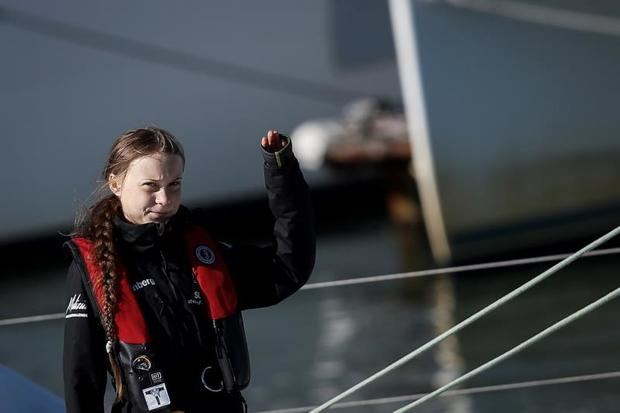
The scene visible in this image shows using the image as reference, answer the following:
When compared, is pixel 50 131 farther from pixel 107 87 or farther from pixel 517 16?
pixel 517 16

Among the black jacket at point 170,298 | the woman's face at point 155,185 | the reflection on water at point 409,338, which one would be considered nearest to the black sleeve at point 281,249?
the black jacket at point 170,298

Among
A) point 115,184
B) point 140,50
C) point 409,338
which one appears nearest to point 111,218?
point 115,184

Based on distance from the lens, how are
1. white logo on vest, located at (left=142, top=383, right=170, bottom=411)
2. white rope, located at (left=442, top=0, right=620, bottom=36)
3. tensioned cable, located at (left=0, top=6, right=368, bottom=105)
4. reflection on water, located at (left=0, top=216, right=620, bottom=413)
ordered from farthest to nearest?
tensioned cable, located at (left=0, top=6, right=368, bottom=105)
white rope, located at (left=442, top=0, right=620, bottom=36)
reflection on water, located at (left=0, top=216, right=620, bottom=413)
white logo on vest, located at (left=142, top=383, right=170, bottom=411)

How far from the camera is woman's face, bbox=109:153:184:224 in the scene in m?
2.24

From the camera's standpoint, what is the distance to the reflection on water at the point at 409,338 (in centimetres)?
629

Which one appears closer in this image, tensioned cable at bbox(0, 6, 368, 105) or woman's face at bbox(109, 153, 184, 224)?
woman's face at bbox(109, 153, 184, 224)

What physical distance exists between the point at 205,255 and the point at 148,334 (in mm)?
167

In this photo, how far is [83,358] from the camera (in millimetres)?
2227

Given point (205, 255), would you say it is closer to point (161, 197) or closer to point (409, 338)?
point (161, 197)

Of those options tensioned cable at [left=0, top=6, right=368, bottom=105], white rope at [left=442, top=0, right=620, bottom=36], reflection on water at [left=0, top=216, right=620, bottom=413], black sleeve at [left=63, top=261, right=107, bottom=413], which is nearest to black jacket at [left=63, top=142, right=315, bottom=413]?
black sleeve at [left=63, top=261, right=107, bottom=413]

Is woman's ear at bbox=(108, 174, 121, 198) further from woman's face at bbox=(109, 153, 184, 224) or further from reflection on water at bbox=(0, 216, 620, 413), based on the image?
reflection on water at bbox=(0, 216, 620, 413)

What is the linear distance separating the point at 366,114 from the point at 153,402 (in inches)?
350

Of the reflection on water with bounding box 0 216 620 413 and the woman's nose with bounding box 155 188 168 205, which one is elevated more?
the woman's nose with bounding box 155 188 168 205

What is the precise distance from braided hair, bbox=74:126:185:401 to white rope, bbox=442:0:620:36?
21.4 feet
